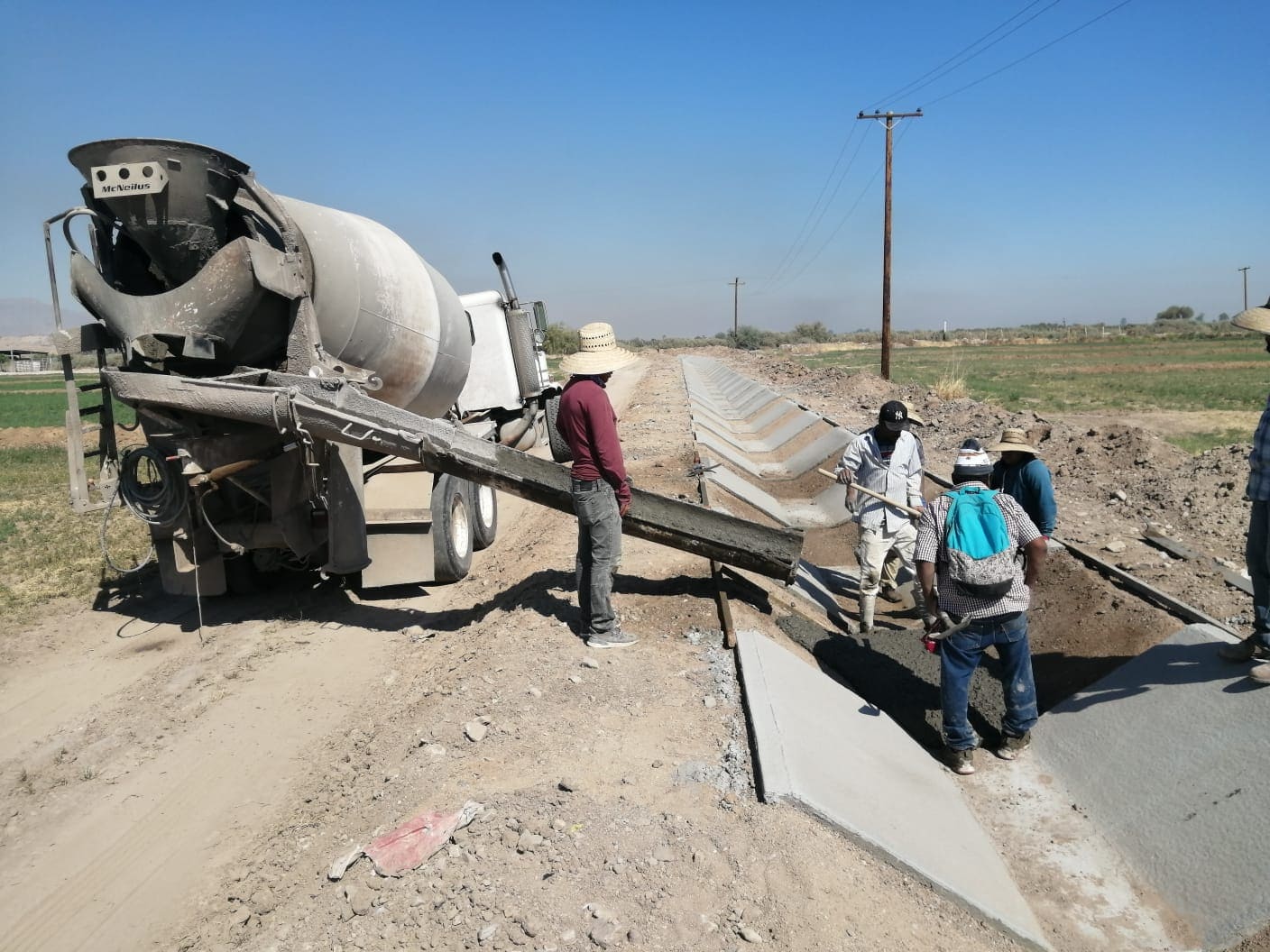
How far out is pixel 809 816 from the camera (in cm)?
395

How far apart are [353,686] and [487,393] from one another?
5909 millimetres

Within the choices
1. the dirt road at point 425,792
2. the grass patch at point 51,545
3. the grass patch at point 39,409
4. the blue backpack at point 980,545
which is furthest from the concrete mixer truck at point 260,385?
the grass patch at point 39,409

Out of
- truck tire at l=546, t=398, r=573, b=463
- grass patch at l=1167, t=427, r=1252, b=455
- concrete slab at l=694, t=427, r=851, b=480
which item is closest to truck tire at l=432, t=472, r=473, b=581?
truck tire at l=546, t=398, r=573, b=463

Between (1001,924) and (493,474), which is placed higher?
(493,474)

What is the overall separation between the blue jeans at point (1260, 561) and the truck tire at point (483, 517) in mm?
6725

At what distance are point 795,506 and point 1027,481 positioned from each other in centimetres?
687

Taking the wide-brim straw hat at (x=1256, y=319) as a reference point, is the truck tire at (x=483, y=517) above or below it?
below

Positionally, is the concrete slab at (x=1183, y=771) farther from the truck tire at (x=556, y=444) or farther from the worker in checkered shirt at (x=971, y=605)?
the truck tire at (x=556, y=444)

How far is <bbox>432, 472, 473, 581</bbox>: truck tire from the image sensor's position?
7727mm

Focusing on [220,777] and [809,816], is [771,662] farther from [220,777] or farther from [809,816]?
[220,777]

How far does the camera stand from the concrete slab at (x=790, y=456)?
12.8 meters

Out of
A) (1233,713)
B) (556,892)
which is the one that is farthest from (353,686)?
(1233,713)

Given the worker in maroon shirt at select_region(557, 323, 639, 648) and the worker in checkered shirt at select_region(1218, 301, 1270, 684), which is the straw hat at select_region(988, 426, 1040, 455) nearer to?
the worker in checkered shirt at select_region(1218, 301, 1270, 684)

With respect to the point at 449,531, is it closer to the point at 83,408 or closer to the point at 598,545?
the point at 598,545
